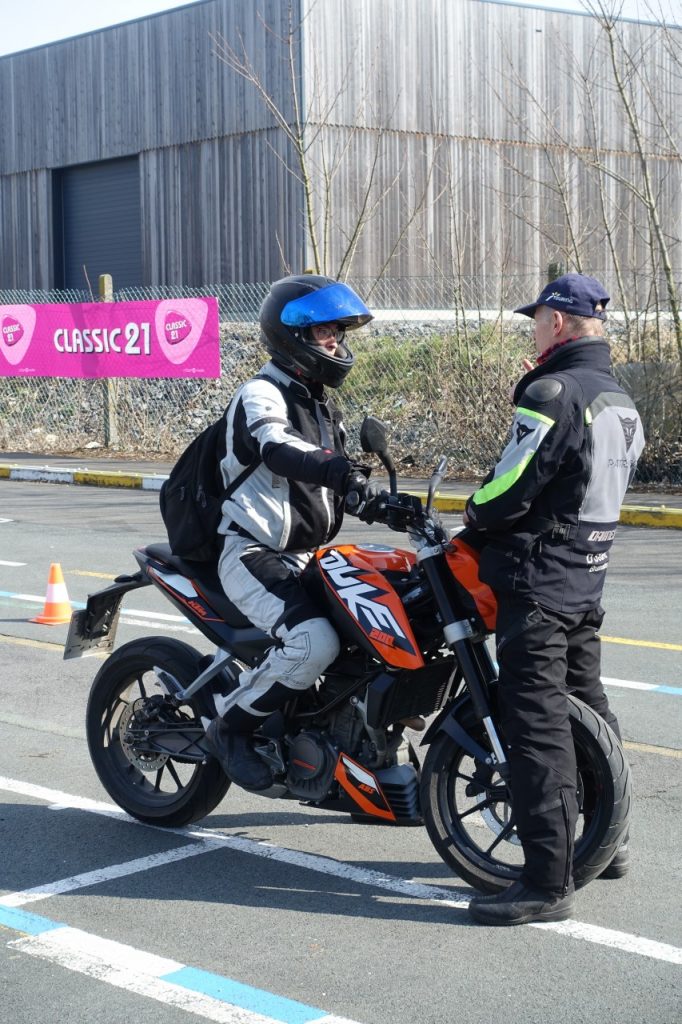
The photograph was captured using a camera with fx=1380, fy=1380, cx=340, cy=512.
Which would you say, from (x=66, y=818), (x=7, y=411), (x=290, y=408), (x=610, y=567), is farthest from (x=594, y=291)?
(x=7, y=411)

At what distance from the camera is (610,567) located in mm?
10836

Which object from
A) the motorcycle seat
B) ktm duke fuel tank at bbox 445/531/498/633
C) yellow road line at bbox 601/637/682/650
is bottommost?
yellow road line at bbox 601/637/682/650

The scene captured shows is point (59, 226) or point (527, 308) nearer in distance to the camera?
point (527, 308)

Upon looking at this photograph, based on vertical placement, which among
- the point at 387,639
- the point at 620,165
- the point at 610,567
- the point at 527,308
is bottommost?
the point at 610,567

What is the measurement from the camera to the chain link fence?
605 inches

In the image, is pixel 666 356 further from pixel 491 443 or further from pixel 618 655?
pixel 618 655

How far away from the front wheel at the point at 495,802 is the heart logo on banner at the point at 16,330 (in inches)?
692

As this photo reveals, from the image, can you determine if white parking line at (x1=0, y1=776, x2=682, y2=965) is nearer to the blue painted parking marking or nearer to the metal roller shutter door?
the blue painted parking marking

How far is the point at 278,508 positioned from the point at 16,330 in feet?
57.4

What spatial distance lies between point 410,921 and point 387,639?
2.84 feet

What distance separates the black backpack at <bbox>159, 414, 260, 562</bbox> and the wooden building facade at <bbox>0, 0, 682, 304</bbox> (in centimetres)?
2419

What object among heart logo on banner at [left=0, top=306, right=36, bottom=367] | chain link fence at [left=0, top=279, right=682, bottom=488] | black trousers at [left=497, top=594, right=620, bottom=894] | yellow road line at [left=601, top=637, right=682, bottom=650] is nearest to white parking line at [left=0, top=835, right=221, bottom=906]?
black trousers at [left=497, top=594, right=620, bottom=894]

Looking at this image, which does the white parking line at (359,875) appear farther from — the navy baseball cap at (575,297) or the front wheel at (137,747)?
the navy baseball cap at (575,297)

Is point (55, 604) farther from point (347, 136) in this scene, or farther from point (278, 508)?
point (347, 136)
